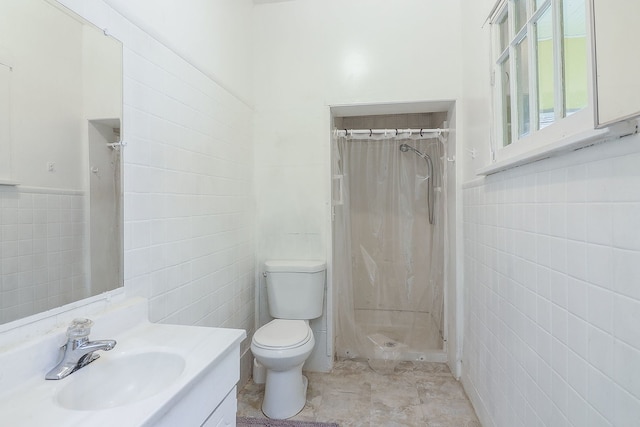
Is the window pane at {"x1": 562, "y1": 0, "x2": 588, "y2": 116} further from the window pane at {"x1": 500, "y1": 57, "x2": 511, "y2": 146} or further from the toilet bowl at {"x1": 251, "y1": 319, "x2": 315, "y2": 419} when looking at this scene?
the toilet bowl at {"x1": 251, "y1": 319, "x2": 315, "y2": 419}

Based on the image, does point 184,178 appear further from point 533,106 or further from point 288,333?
point 533,106

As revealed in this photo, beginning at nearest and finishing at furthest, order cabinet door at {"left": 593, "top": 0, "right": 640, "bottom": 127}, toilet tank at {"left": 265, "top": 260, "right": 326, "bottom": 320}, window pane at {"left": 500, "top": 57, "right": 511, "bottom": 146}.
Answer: cabinet door at {"left": 593, "top": 0, "right": 640, "bottom": 127}, window pane at {"left": 500, "top": 57, "right": 511, "bottom": 146}, toilet tank at {"left": 265, "top": 260, "right": 326, "bottom": 320}

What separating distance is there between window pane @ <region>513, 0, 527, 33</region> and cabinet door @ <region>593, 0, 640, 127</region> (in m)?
0.73

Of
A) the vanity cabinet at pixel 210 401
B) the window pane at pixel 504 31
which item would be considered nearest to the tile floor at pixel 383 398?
the vanity cabinet at pixel 210 401

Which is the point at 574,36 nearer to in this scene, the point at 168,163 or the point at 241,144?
the point at 168,163

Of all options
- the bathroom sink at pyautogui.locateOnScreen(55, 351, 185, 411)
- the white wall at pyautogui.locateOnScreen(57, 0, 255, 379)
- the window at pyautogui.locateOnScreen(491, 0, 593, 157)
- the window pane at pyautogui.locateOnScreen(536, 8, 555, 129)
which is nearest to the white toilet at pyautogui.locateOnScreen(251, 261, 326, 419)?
the white wall at pyautogui.locateOnScreen(57, 0, 255, 379)

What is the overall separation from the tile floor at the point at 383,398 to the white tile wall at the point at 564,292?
0.29 m

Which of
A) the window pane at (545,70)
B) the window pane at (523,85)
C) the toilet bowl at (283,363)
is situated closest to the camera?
the window pane at (545,70)

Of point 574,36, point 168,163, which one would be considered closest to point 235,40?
point 168,163

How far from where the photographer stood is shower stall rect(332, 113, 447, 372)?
250 centimetres

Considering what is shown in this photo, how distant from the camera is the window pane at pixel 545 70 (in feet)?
3.87

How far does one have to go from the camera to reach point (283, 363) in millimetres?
1811

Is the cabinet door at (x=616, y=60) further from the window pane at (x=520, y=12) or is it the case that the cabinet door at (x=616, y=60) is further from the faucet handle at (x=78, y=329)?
the faucet handle at (x=78, y=329)

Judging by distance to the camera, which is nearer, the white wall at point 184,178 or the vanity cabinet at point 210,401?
the vanity cabinet at point 210,401
